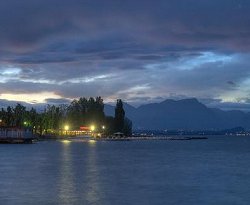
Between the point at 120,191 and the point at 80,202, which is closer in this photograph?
the point at 80,202

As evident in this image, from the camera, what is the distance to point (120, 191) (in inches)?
2692

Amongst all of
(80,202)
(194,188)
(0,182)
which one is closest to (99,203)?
(80,202)

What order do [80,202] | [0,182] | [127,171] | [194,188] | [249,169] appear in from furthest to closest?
[249,169] < [127,171] < [0,182] < [194,188] < [80,202]

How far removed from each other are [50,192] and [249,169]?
181ft

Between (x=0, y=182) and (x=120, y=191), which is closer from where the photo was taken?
(x=120, y=191)

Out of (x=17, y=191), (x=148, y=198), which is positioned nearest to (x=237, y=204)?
(x=148, y=198)

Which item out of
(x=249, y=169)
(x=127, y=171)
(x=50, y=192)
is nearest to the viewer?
(x=50, y=192)

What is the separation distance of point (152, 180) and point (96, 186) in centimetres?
1138

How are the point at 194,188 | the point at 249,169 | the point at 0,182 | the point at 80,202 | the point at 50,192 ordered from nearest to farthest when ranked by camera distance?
the point at 80,202 → the point at 50,192 → the point at 194,188 → the point at 0,182 → the point at 249,169

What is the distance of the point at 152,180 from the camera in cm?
8194

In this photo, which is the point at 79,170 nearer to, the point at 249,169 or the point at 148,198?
the point at 249,169

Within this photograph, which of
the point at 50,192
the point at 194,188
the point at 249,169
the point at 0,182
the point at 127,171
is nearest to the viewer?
the point at 50,192

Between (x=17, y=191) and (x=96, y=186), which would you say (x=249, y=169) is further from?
(x=17, y=191)

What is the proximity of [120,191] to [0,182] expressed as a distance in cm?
1938
